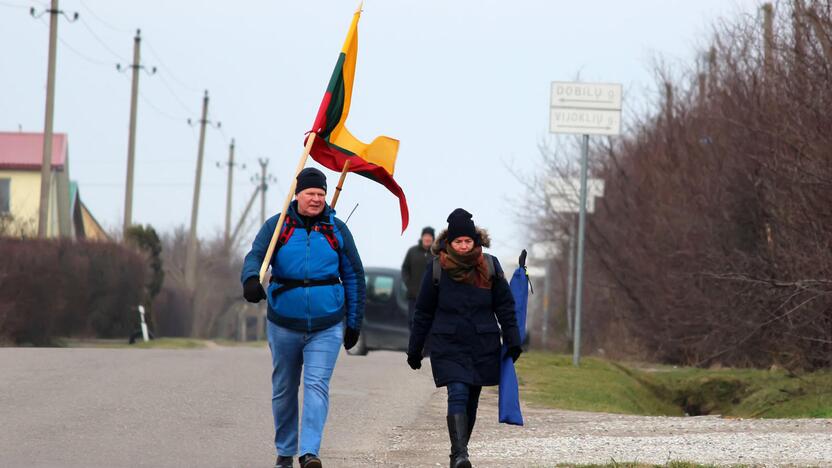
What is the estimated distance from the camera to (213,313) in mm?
77750

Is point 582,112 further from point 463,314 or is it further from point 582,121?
point 463,314

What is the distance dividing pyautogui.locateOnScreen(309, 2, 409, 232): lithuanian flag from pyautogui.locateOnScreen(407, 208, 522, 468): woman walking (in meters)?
1.11

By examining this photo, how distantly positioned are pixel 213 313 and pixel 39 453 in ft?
222

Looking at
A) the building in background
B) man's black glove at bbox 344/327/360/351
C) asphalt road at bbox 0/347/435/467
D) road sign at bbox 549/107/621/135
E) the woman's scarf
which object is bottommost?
asphalt road at bbox 0/347/435/467

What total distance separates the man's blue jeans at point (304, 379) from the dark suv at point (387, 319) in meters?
16.8

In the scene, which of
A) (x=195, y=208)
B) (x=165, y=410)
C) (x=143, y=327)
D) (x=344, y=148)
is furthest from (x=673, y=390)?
(x=195, y=208)

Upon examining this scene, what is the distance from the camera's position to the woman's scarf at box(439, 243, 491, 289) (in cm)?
980

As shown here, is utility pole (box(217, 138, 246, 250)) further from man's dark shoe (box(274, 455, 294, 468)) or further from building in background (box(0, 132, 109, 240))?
man's dark shoe (box(274, 455, 294, 468))

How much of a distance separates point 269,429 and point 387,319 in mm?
14243

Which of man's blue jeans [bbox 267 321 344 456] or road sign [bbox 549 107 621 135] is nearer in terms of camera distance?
man's blue jeans [bbox 267 321 344 456]

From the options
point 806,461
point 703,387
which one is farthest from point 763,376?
point 806,461

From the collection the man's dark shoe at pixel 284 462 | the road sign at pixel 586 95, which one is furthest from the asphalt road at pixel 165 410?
the road sign at pixel 586 95

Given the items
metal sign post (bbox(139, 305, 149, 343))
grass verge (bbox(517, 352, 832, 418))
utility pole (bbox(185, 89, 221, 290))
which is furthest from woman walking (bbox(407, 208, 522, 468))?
utility pole (bbox(185, 89, 221, 290))

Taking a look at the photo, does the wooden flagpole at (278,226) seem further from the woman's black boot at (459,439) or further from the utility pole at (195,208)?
the utility pole at (195,208)
